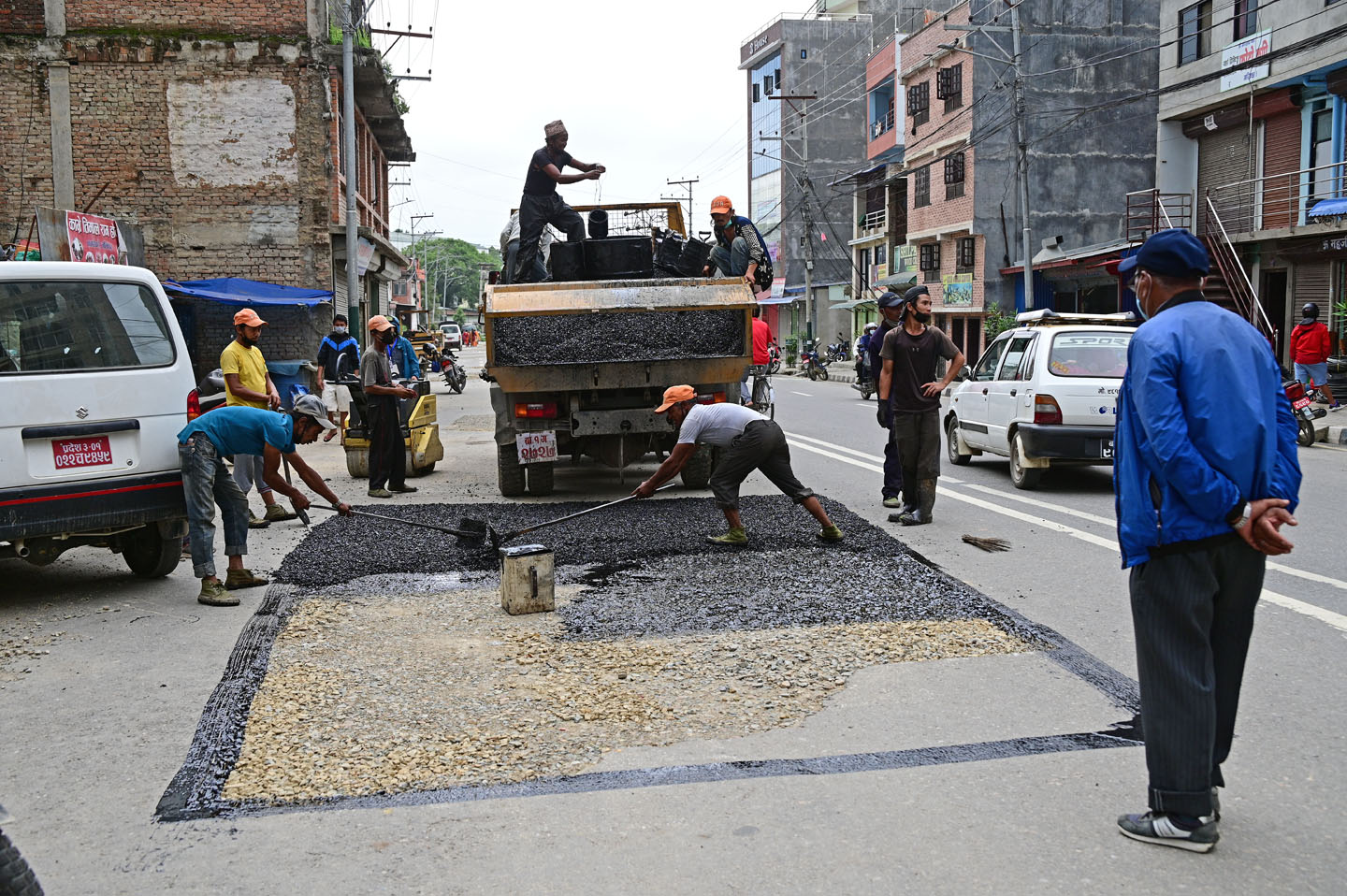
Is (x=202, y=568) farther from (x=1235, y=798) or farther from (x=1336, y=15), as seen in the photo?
(x=1336, y=15)

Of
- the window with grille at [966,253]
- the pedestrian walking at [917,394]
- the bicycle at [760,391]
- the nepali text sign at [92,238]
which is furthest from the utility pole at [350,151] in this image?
the window with grille at [966,253]

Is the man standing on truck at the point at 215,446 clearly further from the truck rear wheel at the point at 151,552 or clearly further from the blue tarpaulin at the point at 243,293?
the blue tarpaulin at the point at 243,293

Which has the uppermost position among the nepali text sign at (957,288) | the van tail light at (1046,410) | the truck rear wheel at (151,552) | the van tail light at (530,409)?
the nepali text sign at (957,288)

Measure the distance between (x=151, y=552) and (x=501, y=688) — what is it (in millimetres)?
3660

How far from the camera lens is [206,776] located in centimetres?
427

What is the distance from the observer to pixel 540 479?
11.2 metres

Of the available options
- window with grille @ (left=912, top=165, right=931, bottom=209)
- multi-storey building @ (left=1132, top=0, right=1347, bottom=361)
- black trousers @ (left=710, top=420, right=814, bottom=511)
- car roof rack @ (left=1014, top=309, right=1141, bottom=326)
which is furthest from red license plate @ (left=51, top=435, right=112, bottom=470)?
window with grille @ (left=912, top=165, right=931, bottom=209)

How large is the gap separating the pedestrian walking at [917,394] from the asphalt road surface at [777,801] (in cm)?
288

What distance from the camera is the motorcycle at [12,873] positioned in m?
2.52

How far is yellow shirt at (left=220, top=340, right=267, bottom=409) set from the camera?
31.5 ft

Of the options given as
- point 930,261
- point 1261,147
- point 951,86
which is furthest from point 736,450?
point 930,261

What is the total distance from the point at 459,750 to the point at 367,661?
1.39m

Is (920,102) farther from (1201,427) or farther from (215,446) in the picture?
(1201,427)

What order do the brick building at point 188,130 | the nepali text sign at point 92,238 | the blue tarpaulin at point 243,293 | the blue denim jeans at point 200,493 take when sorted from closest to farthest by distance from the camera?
1. the blue denim jeans at point 200,493
2. the nepali text sign at point 92,238
3. the blue tarpaulin at point 243,293
4. the brick building at point 188,130
